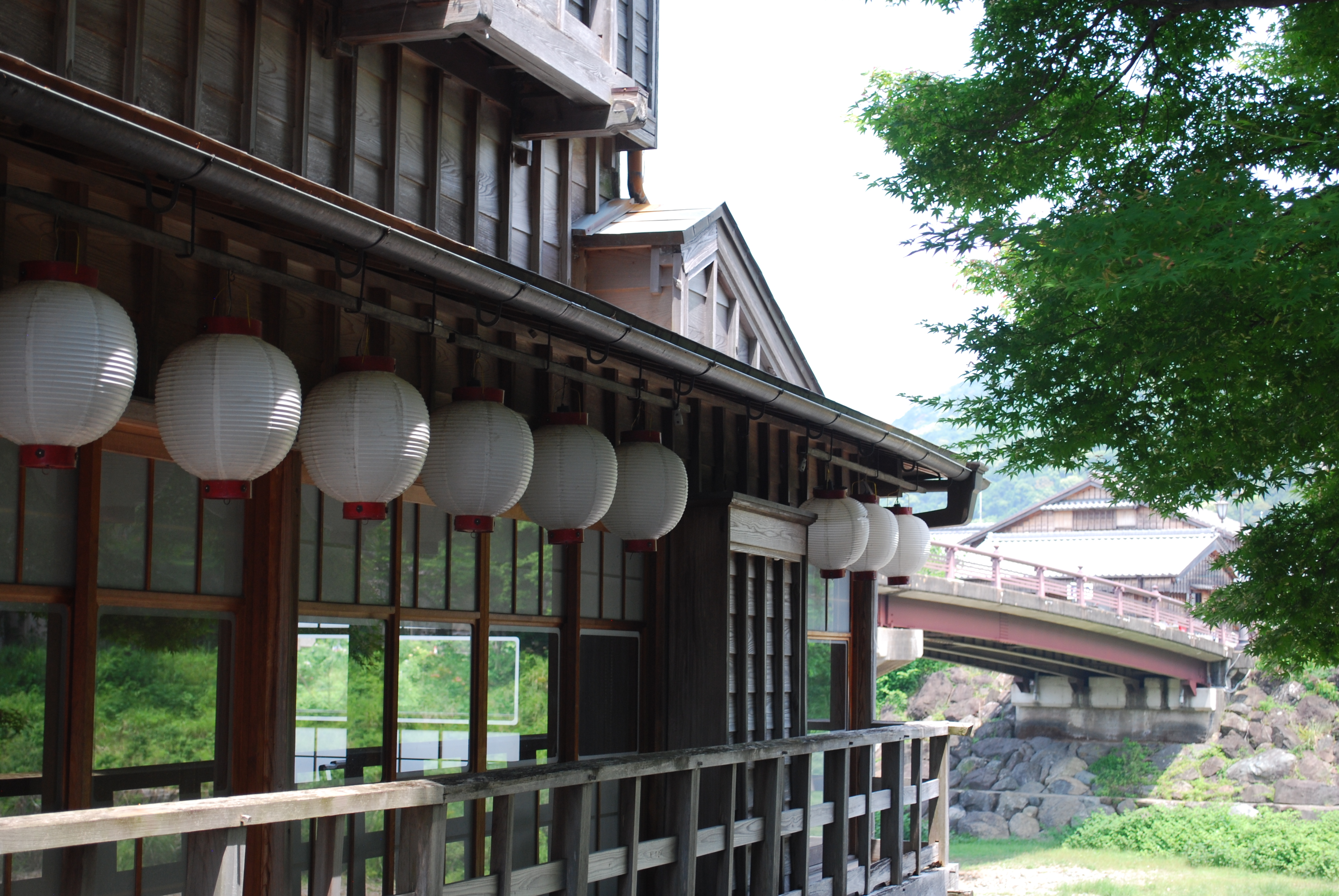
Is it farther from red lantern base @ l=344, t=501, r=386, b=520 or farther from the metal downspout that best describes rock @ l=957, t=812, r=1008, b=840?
red lantern base @ l=344, t=501, r=386, b=520

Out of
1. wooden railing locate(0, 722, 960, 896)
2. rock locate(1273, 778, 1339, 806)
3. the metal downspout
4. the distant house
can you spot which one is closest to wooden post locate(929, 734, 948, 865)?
wooden railing locate(0, 722, 960, 896)

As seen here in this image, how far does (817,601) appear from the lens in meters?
9.78

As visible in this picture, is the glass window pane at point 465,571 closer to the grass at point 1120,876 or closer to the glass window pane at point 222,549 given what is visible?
the glass window pane at point 222,549

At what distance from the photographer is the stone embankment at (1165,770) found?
33281 millimetres

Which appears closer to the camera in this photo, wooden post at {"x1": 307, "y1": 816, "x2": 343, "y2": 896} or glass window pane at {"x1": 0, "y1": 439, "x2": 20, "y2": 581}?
glass window pane at {"x1": 0, "y1": 439, "x2": 20, "y2": 581}

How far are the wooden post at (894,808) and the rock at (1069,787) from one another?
95.4ft

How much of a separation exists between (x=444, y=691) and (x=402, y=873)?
1.80 m

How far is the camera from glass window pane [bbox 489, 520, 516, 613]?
6.73 m

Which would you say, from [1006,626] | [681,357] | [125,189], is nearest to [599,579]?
[681,357]

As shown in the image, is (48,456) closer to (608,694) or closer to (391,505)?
(391,505)

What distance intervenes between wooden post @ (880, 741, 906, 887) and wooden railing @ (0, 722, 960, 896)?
1cm

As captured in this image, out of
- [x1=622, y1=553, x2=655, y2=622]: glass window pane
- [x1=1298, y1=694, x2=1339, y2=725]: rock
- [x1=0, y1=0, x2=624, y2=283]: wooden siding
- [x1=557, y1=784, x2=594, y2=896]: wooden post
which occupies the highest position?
[x1=0, y1=0, x2=624, y2=283]: wooden siding

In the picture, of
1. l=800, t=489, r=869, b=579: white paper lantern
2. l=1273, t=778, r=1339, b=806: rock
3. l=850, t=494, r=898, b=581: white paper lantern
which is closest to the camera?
l=800, t=489, r=869, b=579: white paper lantern

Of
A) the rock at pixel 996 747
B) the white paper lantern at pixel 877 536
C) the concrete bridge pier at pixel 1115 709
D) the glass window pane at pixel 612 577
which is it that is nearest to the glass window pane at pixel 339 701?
the glass window pane at pixel 612 577
